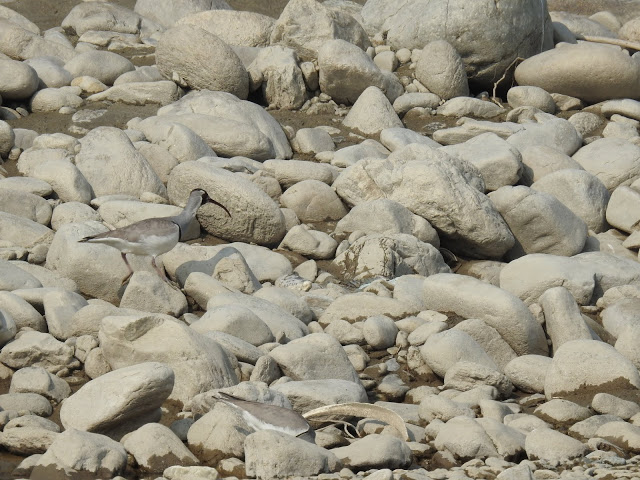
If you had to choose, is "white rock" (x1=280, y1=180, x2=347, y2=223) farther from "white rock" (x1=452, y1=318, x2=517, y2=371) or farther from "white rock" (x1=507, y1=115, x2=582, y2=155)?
"white rock" (x1=452, y1=318, x2=517, y2=371)

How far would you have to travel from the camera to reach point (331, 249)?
35.3 feet

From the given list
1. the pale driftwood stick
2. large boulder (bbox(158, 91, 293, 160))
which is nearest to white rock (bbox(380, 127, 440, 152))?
large boulder (bbox(158, 91, 293, 160))

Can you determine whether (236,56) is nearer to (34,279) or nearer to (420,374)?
(34,279)

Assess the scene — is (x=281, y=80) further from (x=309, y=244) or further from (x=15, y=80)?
(x=309, y=244)

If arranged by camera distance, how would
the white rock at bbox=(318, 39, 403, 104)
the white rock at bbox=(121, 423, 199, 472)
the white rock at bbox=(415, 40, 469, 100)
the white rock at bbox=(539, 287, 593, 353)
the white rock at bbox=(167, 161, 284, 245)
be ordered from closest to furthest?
the white rock at bbox=(121, 423, 199, 472)
the white rock at bbox=(539, 287, 593, 353)
the white rock at bbox=(167, 161, 284, 245)
the white rock at bbox=(318, 39, 403, 104)
the white rock at bbox=(415, 40, 469, 100)

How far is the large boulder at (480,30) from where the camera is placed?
16.0 meters

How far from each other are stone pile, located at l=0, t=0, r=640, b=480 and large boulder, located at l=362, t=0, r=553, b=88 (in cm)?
4

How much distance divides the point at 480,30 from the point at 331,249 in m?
6.63

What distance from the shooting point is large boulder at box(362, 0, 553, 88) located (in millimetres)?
15984

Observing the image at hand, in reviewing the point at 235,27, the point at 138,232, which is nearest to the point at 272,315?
the point at 138,232

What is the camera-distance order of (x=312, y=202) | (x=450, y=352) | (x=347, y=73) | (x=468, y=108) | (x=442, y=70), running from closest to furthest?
(x=450, y=352) < (x=312, y=202) < (x=347, y=73) < (x=468, y=108) < (x=442, y=70)

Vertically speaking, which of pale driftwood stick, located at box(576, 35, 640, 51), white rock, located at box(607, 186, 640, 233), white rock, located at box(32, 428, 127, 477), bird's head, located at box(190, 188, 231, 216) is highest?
white rock, located at box(32, 428, 127, 477)

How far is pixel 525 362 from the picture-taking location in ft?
26.3

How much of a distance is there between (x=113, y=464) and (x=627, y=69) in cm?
1143
